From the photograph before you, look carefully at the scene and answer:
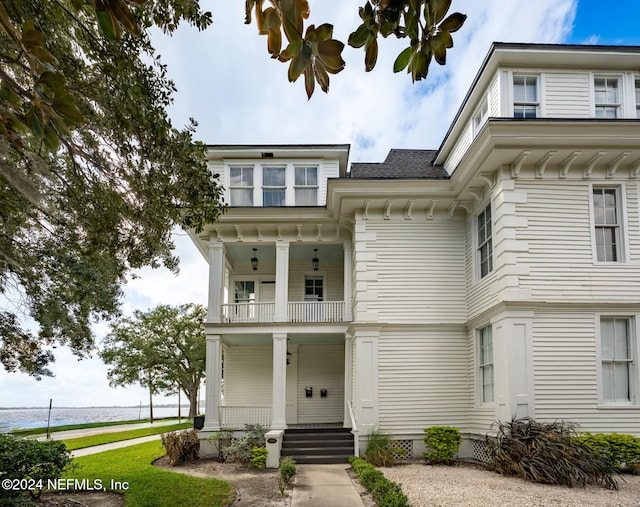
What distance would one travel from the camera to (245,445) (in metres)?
13.0

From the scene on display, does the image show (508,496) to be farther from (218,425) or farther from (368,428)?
(218,425)

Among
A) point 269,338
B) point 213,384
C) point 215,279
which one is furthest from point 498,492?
point 215,279

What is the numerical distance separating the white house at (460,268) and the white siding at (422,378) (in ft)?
0.11

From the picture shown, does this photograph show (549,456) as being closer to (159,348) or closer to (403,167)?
(403,167)

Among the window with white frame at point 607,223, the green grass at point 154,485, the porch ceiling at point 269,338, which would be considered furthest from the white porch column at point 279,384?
the window with white frame at point 607,223

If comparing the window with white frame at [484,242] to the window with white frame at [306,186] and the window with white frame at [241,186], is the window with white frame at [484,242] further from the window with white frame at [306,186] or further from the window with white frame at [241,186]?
the window with white frame at [241,186]

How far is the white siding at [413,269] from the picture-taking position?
13.7 metres

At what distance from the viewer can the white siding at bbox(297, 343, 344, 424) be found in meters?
17.3

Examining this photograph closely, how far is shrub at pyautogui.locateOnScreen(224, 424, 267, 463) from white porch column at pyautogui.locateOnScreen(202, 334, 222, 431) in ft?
3.55

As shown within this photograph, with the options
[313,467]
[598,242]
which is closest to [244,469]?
[313,467]

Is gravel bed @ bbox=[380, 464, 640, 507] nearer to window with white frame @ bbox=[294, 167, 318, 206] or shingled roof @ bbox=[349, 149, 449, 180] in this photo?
shingled roof @ bbox=[349, 149, 449, 180]

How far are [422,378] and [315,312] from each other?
13.5ft

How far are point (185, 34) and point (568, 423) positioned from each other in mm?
9717

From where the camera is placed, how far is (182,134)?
740 cm
